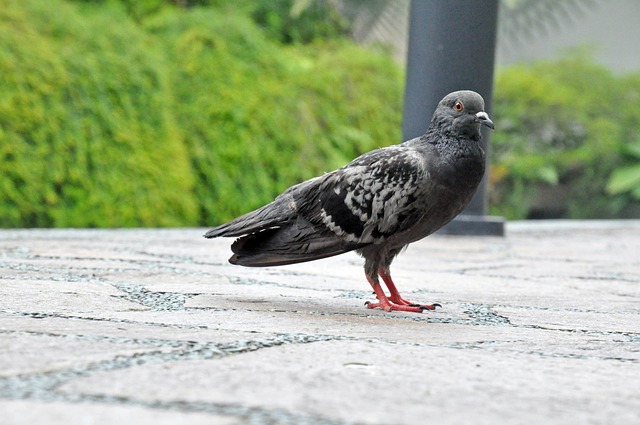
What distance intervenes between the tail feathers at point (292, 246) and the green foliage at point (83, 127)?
3009mm

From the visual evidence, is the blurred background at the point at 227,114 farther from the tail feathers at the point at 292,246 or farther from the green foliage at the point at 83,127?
the tail feathers at the point at 292,246

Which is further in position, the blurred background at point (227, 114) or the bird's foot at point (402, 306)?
the blurred background at point (227, 114)

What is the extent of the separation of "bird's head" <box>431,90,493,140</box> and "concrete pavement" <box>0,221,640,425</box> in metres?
0.53

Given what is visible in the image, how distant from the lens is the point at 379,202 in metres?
2.89

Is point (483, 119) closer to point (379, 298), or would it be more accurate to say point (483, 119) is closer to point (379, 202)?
point (379, 202)

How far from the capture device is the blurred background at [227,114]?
19.3 feet

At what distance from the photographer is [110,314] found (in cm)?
252

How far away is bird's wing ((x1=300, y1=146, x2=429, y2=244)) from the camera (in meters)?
2.86

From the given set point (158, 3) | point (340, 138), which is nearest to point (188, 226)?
point (340, 138)

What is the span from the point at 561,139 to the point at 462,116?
6.73 meters

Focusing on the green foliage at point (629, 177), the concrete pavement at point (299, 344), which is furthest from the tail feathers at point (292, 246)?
the green foliage at point (629, 177)

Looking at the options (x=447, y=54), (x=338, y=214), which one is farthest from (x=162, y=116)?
(x=338, y=214)

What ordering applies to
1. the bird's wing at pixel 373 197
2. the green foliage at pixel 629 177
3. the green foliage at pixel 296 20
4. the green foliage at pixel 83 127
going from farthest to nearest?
the green foliage at pixel 296 20
the green foliage at pixel 629 177
the green foliage at pixel 83 127
the bird's wing at pixel 373 197

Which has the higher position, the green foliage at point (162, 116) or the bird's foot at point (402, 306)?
the green foliage at point (162, 116)
